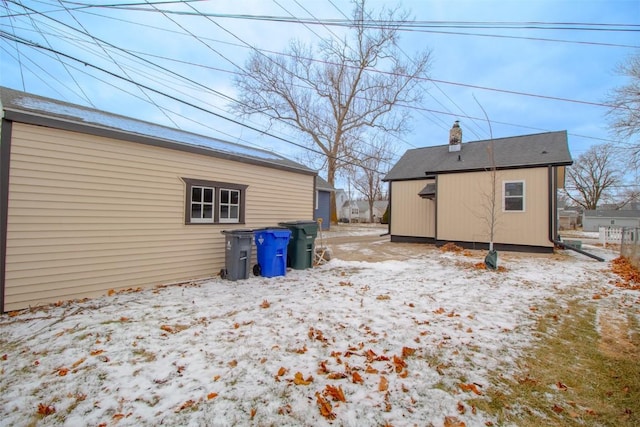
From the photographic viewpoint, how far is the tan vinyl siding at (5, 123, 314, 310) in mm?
4344

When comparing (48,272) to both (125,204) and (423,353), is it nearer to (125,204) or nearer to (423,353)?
(125,204)

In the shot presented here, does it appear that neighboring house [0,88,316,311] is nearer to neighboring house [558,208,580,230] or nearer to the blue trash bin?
the blue trash bin

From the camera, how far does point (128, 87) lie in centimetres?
817

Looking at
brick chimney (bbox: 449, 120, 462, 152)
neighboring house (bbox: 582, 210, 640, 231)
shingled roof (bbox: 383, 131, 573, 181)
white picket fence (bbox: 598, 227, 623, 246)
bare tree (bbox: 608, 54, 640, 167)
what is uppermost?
bare tree (bbox: 608, 54, 640, 167)

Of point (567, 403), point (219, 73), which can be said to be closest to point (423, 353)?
point (567, 403)

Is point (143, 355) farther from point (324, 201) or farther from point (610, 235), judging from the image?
point (610, 235)

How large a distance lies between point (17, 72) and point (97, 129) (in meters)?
3.44

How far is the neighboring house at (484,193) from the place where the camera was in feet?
34.9

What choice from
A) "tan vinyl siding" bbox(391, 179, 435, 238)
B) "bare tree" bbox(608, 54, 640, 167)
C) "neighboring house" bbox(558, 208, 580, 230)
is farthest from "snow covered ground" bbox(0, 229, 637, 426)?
"neighboring house" bbox(558, 208, 580, 230)

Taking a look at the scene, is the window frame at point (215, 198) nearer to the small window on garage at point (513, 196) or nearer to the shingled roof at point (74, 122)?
the shingled roof at point (74, 122)

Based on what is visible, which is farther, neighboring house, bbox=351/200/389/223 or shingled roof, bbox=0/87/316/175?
neighboring house, bbox=351/200/389/223

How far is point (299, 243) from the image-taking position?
735cm

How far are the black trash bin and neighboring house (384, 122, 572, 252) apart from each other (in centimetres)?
813

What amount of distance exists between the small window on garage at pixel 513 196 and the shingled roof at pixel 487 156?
67cm
